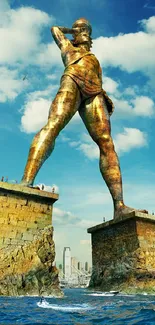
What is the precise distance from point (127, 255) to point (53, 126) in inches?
170

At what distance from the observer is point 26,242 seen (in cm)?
758

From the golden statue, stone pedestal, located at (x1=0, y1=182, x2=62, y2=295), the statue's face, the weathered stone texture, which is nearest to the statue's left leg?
the golden statue

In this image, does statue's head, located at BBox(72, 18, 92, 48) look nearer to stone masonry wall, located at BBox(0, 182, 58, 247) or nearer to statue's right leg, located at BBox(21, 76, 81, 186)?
statue's right leg, located at BBox(21, 76, 81, 186)

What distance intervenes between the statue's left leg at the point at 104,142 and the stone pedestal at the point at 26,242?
245 cm

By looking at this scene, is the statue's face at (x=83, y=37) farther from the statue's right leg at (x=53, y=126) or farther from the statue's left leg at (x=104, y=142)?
the statue's left leg at (x=104, y=142)

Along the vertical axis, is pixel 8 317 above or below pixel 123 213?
below

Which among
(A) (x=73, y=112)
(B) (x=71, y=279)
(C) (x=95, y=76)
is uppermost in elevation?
(C) (x=95, y=76)

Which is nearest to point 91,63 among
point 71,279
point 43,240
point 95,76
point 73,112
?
point 95,76

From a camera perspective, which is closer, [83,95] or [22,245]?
[22,245]

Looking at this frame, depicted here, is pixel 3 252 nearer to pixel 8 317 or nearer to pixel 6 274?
pixel 6 274

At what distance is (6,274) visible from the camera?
7039 mm

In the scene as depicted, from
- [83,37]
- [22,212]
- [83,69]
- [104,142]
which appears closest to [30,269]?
[22,212]

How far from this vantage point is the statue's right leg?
8.73 m

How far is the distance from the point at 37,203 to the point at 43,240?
0.93 m
